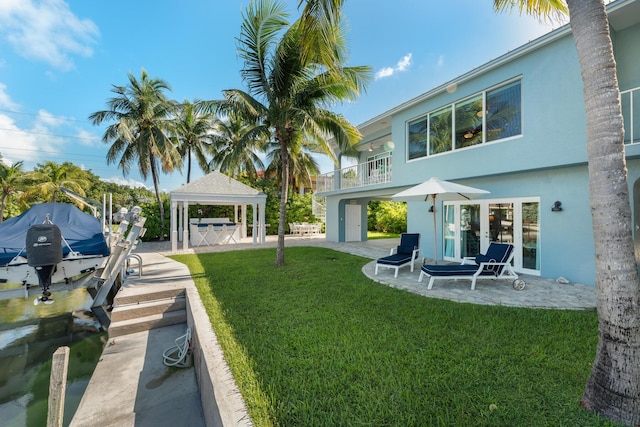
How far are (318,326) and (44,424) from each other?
4.05m

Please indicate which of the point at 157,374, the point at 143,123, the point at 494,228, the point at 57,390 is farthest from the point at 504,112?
the point at 143,123

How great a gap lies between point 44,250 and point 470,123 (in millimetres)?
12487

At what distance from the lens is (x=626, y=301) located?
2367mm

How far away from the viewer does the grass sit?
2.78 metres

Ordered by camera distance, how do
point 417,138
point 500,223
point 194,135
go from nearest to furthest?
point 500,223 → point 417,138 → point 194,135

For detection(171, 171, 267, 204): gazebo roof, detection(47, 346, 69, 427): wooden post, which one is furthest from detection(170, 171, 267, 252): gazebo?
detection(47, 346, 69, 427): wooden post

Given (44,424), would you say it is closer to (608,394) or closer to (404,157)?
(608,394)

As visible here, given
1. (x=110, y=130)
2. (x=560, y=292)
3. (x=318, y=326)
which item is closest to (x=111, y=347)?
(x=318, y=326)

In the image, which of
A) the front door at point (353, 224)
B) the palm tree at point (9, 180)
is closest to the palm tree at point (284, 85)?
the front door at point (353, 224)

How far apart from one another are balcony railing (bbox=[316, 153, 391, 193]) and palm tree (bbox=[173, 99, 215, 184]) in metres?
12.5

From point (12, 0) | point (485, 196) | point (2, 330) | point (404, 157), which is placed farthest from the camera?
point (404, 157)

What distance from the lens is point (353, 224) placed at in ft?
61.4

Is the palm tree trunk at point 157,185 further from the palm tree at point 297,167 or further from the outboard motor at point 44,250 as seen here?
the outboard motor at point 44,250

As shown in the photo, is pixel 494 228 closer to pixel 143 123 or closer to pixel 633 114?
pixel 633 114
